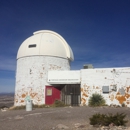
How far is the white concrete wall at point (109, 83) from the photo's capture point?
46.2ft

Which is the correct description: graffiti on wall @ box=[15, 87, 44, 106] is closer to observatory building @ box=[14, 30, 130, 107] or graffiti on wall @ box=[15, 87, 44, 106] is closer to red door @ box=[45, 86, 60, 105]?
observatory building @ box=[14, 30, 130, 107]

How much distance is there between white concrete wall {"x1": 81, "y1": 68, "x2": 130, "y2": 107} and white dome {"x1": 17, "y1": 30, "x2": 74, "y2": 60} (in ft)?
10.7

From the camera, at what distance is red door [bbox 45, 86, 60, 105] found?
15867 millimetres

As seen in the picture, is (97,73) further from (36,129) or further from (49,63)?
(36,129)

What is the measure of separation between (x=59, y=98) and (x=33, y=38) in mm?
6363

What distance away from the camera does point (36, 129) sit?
6.05 meters

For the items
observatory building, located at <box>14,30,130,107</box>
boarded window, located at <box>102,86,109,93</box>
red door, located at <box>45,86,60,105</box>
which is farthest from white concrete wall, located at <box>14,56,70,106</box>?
boarded window, located at <box>102,86,109,93</box>

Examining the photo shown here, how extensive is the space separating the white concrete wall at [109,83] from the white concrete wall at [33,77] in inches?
131

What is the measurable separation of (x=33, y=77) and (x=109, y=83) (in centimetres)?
667

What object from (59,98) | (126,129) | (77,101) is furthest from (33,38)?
(126,129)

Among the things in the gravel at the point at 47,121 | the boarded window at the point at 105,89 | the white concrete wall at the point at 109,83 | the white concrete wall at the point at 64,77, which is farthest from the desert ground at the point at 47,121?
the white concrete wall at the point at 64,77

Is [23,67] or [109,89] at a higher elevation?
[23,67]

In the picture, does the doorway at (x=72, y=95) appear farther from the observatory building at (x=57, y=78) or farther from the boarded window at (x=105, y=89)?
the boarded window at (x=105, y=89)

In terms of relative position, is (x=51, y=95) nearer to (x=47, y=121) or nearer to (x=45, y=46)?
(x=45, y=46)
